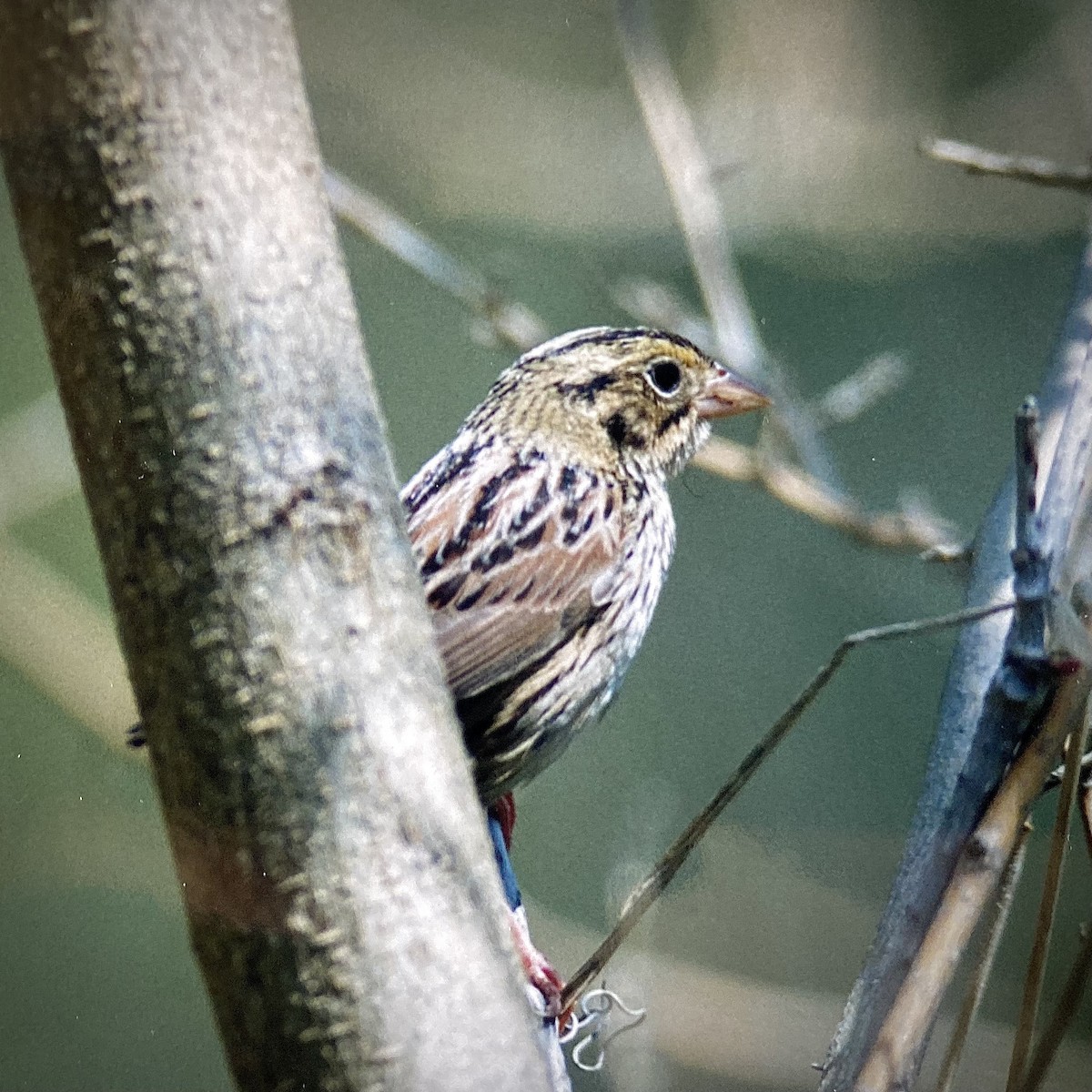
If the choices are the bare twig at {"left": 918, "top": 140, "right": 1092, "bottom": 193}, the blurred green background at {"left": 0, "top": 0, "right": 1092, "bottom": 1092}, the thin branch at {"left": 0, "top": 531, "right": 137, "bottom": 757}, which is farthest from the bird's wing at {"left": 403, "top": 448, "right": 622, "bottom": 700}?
the bare twig at {"left": 918, "top": 140, "right": 1092, "bottom": 193}

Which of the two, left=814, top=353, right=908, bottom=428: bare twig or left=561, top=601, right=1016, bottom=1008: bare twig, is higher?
left=814, top=353, right=908, bottom=428: bare twig

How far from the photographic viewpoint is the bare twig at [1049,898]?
164 cm

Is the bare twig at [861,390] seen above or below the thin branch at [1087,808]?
above

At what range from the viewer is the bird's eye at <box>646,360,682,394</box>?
9.53 ft

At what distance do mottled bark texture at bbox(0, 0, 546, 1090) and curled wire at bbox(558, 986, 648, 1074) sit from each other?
113cm

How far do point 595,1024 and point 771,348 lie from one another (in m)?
2.33

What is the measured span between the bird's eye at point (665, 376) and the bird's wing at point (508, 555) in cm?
25

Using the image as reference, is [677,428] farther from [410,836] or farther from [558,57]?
[410,836]

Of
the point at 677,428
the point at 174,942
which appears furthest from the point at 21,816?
the point at 677,428

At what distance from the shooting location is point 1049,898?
1697 mm

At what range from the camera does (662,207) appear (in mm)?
4156

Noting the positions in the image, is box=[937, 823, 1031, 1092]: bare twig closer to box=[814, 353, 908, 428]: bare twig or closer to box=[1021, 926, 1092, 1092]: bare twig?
box=[1021, 926, 1092, 1092]: bare twig

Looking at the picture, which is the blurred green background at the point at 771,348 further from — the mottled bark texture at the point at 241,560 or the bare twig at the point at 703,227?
the mottled bark texture at the point at 241,560

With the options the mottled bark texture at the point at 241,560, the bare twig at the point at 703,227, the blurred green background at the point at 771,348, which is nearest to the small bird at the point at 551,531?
the bare twig at the point at 703,227
